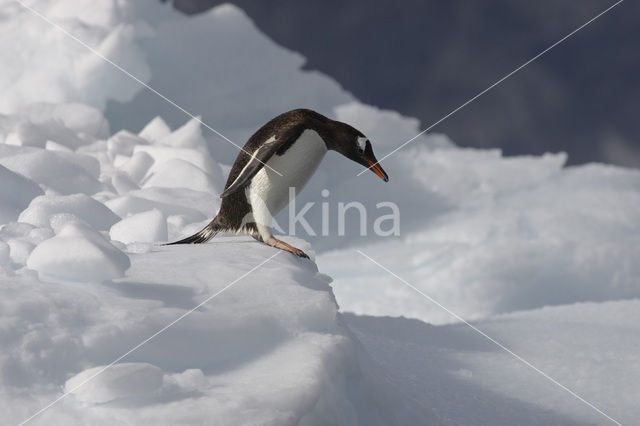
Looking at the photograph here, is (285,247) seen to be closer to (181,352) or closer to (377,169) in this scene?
(377,169)

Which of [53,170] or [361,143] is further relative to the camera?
[53,170]

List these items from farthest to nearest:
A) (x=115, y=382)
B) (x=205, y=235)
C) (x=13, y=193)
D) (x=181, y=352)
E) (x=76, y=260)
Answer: (x=13, y=193) < (x=205, y=235) < (x=76, y=260) < (x=181, y=352) < (x=115, y=382)

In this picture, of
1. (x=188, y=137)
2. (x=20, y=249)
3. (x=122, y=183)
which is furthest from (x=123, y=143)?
(x=20, y=249)

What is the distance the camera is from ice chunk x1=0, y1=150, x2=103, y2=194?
4.84 m

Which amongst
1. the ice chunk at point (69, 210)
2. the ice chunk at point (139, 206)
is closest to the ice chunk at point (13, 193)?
the ice chunk at point (69, 210)

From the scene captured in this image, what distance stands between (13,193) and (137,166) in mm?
2501

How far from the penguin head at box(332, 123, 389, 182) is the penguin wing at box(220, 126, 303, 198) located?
0.22 m

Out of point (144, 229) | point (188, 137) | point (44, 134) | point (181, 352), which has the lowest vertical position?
point (181, 352)

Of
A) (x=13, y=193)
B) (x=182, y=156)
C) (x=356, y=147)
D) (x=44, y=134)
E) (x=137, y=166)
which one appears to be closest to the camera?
(x=356, y=147)

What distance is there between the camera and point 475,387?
301 centimetres

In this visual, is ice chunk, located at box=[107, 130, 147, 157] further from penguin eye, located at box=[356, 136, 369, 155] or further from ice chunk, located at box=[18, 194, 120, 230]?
penguin eye, located at box=[356, 136, 369, 155]

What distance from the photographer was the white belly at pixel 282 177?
2623 millimetres

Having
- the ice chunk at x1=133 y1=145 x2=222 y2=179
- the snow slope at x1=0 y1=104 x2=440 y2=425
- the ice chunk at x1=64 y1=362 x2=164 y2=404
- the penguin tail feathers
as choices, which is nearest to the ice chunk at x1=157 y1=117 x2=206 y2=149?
the ice chunk at x1=133 y1=145 x2=222 y2=179

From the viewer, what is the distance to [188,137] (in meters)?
7.23
